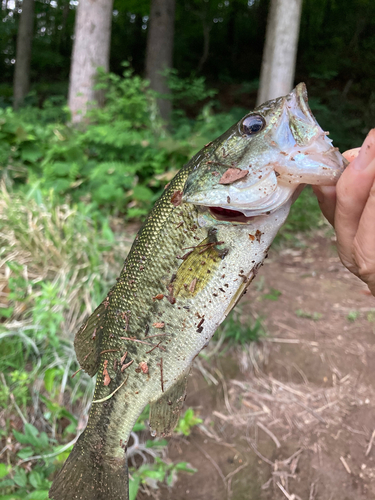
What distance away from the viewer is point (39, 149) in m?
5.10

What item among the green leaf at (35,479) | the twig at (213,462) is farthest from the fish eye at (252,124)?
the twig at (213,462)

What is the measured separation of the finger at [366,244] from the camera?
114cm

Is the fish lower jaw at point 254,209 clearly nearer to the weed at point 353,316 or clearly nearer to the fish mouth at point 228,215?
the fish mouth at point 228,215

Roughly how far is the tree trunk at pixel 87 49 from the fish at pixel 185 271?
503cm

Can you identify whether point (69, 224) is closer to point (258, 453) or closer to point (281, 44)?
point (258, 453)

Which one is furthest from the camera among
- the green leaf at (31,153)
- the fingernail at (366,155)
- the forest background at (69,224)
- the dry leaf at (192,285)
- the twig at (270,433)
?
the green leaf at (31,153)

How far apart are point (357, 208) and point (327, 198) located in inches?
6.2

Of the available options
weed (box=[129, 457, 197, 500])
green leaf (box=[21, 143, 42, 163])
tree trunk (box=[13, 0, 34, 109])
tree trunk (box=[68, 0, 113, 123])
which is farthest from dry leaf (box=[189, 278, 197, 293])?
tree trunk (box=[13, 0, 34, 109])

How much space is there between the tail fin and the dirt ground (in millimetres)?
914

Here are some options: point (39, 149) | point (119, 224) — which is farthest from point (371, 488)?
point (39, 149)

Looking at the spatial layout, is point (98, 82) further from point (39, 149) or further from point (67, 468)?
point (67, 468)

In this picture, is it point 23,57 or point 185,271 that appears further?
point 23,57

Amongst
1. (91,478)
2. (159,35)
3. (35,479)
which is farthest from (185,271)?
(159,35)

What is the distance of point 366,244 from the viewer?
120 cm
